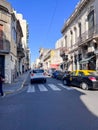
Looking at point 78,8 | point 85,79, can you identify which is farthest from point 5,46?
point 78,8

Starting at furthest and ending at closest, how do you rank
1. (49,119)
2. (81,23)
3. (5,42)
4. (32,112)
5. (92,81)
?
1. (81,23)
2. (5,42)
3. (92,81)
4. (32,112)
5. (49,119)

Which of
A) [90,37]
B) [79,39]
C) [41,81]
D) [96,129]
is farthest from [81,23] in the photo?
[96,129]

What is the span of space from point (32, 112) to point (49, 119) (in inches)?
58.1

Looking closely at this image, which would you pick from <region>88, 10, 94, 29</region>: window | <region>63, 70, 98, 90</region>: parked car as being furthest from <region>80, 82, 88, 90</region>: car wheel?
<region>88, 10, 94, 29</region>: window

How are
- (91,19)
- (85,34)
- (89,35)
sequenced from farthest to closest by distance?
1. (85,34)
2. (91,19)
3. (89,35)

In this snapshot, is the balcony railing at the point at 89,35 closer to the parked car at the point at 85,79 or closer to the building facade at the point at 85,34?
the building facade at the point at 85,34

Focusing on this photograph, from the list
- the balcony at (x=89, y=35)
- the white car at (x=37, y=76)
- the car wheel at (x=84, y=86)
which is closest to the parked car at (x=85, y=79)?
the car wheel at (x=84, y=86)

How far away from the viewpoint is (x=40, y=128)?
6941 millimetres

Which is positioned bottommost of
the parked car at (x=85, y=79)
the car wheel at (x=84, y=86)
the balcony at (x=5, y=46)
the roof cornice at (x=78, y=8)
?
the car wheel at (x=84, y=86)

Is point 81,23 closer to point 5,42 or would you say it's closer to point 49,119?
point 5,42

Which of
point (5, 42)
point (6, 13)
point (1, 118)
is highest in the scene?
point (6, 13)

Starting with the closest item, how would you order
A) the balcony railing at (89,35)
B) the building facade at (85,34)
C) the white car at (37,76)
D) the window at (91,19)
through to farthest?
1. the balcony railing at (89,35)
2. the building facade at (85,34)
3. the white car at (37,76)
4. the window at (91,19)

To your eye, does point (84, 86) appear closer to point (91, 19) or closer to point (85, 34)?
point (91, 19)

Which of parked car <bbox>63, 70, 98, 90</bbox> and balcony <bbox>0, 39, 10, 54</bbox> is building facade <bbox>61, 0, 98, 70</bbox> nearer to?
parked car <bbox>63, 70, 98, 90</bbox>
